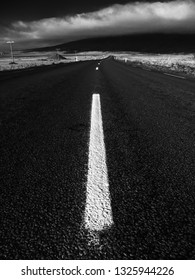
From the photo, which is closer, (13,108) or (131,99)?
(13,108)

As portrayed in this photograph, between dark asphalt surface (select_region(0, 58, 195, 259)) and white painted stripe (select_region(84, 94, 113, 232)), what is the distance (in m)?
0.05

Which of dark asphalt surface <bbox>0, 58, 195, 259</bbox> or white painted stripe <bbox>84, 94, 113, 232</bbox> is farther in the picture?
white painted stripe <bbox>84, 94, 113, 232</bbox>

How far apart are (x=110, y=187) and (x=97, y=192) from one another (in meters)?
0.14

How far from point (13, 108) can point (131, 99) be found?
292 centimetres

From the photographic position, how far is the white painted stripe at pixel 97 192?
65.8 inches

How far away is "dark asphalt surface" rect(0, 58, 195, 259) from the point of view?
1.49 m

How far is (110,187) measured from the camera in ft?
6.93

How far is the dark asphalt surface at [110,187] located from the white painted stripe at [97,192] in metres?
0.05

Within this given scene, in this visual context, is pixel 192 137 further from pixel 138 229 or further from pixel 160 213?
pixel 138 229

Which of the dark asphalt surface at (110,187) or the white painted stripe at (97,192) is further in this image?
the white painted stripe at (97,192)
